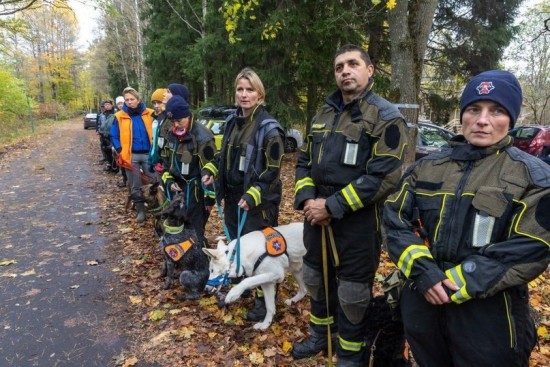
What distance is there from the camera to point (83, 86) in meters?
60.9

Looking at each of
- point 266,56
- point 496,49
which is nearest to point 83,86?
point 266,56

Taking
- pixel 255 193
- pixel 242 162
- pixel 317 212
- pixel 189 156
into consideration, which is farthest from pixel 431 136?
pixel 317 212

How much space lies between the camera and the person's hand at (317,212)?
2.64 metres

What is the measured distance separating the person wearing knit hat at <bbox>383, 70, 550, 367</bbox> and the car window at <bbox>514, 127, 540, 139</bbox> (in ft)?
47.7

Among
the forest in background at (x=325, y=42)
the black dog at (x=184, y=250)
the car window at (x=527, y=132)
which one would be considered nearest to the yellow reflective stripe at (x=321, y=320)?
the black dog at (x=184, y=250)

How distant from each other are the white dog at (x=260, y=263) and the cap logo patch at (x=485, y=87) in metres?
2.26

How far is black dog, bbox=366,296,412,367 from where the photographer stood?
101 inches

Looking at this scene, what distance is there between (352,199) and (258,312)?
195 cm

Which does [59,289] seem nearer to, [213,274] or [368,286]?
[213,274]

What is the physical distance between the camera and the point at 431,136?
1223 cm

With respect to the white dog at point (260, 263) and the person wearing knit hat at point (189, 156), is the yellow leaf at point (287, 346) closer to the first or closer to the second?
the white dog at point (260, 263)

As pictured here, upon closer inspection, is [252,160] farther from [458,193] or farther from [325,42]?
[325,42]

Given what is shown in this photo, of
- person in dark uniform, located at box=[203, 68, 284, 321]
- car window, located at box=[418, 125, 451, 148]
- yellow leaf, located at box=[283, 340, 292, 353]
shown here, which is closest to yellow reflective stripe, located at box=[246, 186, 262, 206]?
person in dark uniform, located at box=[203, 68, 284, 321]

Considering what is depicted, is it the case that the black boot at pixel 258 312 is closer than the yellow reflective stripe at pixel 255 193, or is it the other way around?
the yellow reflective stripe at pixel 255 193
